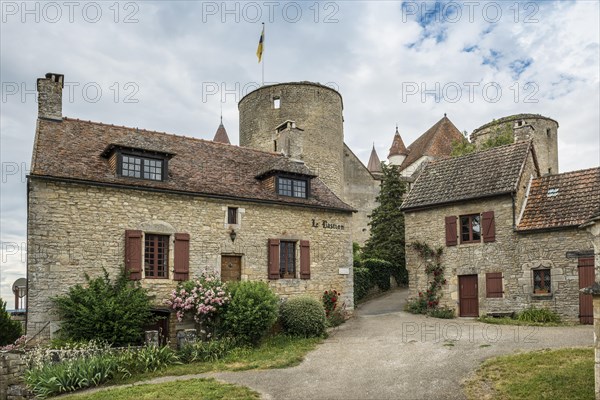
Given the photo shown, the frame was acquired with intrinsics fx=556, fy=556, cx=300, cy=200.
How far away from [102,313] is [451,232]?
42.7ft

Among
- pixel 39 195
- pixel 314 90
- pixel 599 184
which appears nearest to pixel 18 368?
pixel 39 195

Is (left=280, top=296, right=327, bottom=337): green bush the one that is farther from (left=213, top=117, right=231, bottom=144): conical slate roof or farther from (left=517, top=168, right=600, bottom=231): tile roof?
(left=213, top=117, right=231, bottom=144): conical slate roof

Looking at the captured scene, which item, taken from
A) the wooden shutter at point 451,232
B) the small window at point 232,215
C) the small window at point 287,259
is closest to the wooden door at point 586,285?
the wooden shutter at point 451,232

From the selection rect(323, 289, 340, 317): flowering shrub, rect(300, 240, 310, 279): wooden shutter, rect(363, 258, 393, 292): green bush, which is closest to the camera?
rect(300, 240, 310, 279): wooden shutter

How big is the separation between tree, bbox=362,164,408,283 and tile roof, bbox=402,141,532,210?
24.7 feet

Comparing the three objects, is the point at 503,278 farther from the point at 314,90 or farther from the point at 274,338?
the point at 314,90

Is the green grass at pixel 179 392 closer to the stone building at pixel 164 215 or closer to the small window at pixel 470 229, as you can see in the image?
the stone building at pixel 164 215

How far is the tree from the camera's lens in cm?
3053

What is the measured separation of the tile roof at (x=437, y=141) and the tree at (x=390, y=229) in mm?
12624

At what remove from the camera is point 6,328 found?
18703 millimetres

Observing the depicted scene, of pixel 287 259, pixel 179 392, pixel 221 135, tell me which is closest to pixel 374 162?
pixel 221 135

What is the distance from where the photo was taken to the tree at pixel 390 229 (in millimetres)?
30531

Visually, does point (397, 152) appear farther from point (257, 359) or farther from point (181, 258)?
point (257, 359)

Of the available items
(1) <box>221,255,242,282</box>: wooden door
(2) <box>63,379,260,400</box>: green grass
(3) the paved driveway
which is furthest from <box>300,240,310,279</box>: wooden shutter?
(2) <box>63,379,260,400</box>: green grass
